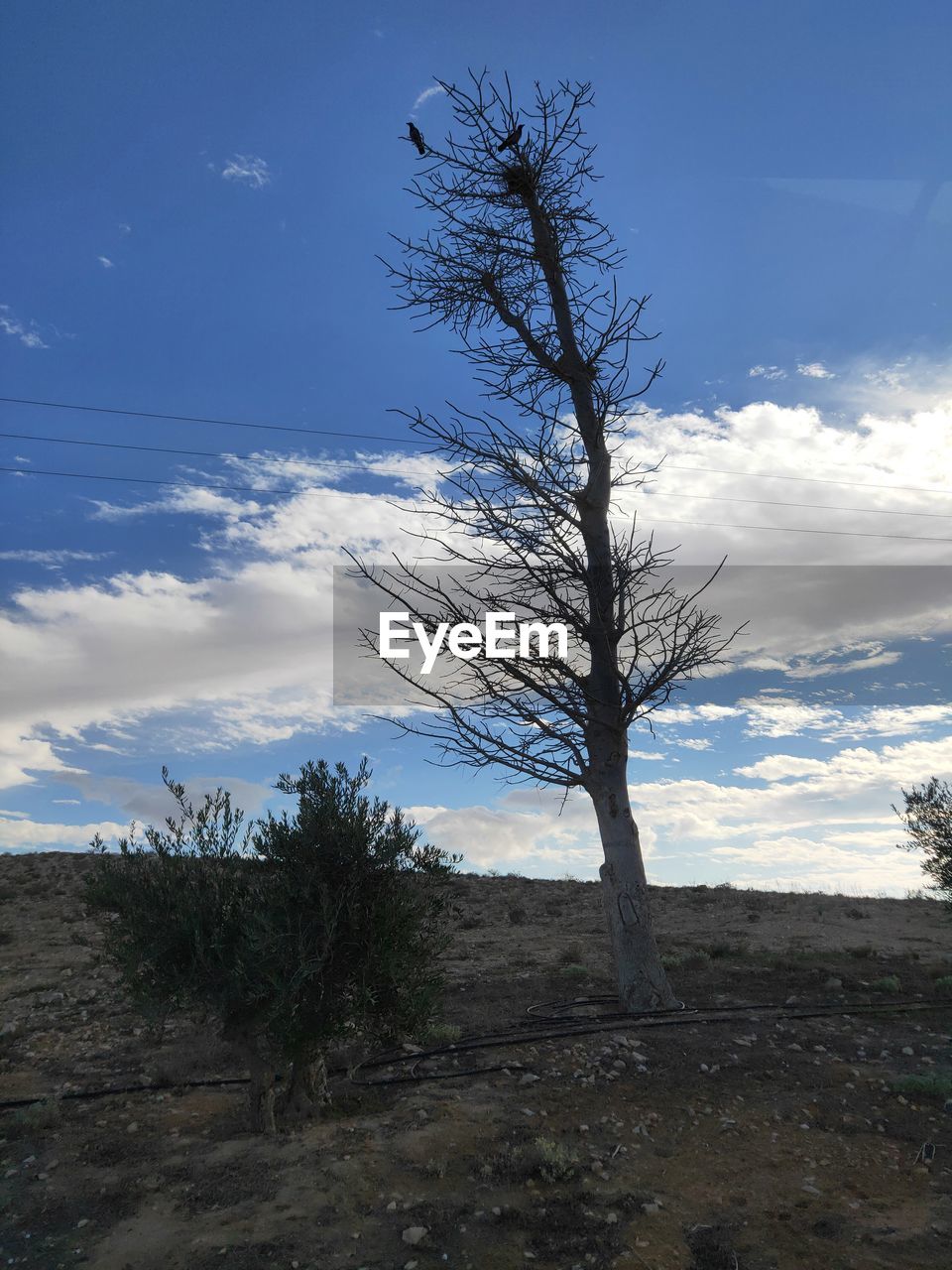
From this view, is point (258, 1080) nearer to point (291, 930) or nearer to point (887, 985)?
point (291, 930)

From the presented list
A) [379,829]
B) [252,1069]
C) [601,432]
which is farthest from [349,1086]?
[601,432]

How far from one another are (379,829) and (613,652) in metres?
5.14

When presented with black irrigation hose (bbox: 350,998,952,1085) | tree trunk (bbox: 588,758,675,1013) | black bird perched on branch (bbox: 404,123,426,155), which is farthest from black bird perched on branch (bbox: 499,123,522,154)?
black irrigation hose (bbox: 350,998,952,1085)

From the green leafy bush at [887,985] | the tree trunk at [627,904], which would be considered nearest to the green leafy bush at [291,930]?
the tree trunk at [627,904]

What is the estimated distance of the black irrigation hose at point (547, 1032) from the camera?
9375 millimetres

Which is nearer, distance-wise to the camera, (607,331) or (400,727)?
(400,727)

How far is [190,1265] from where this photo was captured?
6.09m

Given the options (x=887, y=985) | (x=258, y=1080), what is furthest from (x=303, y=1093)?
(x=887, y=985)

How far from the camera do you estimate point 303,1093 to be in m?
8.34

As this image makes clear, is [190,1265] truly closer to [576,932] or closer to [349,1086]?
[349,1086]

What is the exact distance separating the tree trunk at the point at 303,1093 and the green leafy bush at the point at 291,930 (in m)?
0.01

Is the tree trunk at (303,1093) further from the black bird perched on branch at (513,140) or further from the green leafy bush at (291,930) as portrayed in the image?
the black bird perched on branch at (513,140)

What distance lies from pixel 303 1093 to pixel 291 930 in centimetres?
191

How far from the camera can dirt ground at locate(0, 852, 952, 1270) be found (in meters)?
6.27
